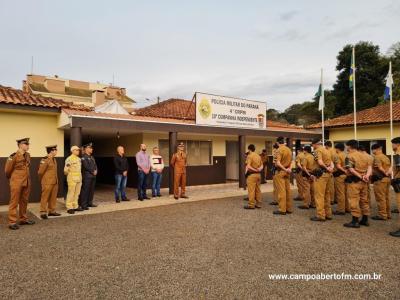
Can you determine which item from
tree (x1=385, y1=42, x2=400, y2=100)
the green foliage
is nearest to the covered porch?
tree (x1=385, y1=42, x2=400, y2=100)

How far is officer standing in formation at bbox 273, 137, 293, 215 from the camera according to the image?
7.18 m

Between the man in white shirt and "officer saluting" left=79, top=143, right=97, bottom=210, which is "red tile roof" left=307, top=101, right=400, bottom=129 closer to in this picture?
the man in white shirt

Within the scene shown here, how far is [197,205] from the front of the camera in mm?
8656

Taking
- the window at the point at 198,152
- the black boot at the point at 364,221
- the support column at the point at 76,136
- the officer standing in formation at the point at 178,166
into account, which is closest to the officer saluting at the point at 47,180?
the support column at the point at 76,136

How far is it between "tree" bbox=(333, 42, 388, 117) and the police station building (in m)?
20.4

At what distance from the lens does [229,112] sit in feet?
39.7

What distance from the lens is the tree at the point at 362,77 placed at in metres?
32.0

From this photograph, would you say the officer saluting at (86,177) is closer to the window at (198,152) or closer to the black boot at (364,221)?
the window at (198,152)

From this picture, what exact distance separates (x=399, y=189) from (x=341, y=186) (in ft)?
6.50

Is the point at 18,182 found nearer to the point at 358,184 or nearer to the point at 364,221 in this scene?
the point at 358,184

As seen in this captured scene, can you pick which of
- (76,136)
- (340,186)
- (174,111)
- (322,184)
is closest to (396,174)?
(322,184)

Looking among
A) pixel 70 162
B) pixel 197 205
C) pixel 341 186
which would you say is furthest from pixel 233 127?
pixel 70 162

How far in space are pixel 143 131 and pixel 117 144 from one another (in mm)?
4162

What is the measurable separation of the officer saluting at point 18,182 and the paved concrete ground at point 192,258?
13.3 inches
